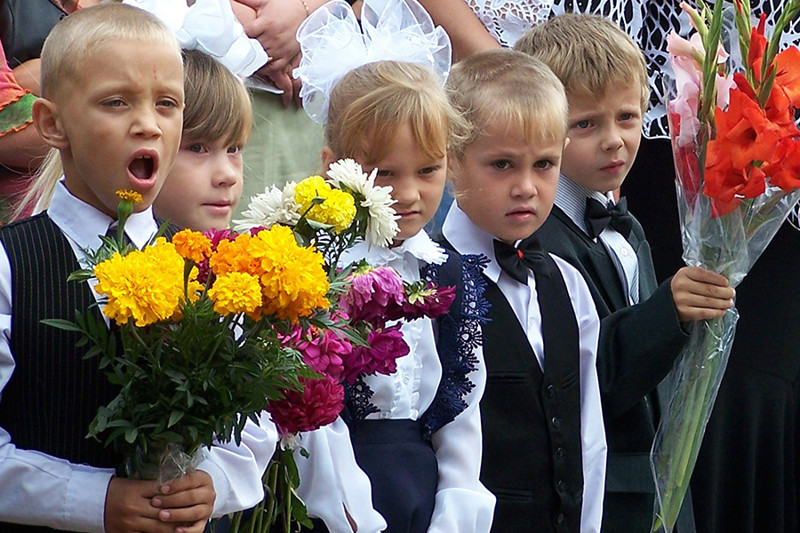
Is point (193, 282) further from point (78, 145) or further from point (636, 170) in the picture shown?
point (636, 170)

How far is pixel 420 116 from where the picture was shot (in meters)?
2.92

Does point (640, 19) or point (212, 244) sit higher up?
point (640, 19)

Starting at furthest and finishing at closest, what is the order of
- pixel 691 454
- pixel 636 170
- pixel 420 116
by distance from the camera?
pixel 636 170 < pixel 691 454 < pixel 420 116

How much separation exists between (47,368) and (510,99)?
1439mm

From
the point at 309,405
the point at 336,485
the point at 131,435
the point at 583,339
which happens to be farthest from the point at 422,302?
the point at 583,339

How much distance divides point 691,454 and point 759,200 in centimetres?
64

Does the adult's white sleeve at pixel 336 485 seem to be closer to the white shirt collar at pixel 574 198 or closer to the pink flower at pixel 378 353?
the pink flower at pixel 378 353

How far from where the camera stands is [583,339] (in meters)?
3.28

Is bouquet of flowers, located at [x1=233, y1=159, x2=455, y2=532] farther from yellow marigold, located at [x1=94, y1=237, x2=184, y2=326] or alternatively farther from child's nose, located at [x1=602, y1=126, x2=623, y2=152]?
child's nose, located at [x1=602, y1=126, x2=623, y2=152]

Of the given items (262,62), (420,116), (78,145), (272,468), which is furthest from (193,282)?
(262,62)

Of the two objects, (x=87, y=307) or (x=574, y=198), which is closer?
(x=87, y=307)

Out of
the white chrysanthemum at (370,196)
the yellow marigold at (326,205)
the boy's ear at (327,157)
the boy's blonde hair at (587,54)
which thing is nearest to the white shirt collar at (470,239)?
the boy's ear at (327,157)

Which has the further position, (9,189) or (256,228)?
(9,189)

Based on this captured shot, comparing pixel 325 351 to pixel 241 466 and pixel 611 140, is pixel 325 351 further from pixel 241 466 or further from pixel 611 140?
pixel 611 140
